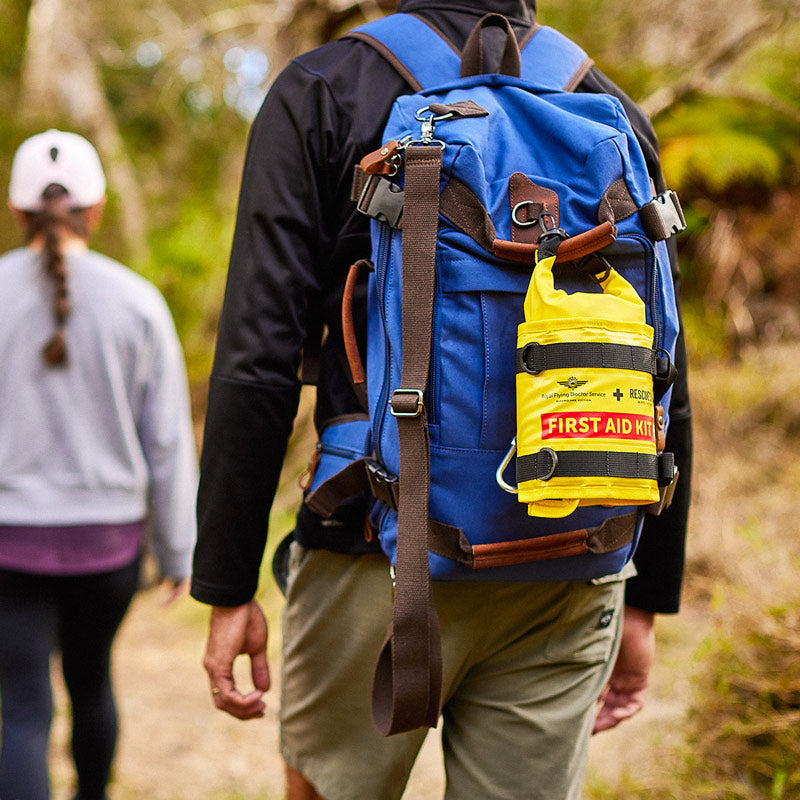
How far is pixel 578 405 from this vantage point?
1207 mm

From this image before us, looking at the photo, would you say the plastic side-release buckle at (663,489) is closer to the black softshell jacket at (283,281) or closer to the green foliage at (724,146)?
the black softshell jacket at (283,281)

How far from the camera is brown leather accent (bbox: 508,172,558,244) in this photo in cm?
127

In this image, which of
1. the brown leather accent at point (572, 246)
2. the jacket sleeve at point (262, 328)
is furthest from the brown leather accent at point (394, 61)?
the brown leather accent at point (572, 246)

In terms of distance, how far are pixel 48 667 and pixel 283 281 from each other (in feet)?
5.55

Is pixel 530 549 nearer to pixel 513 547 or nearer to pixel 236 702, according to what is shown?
pixel 513 547

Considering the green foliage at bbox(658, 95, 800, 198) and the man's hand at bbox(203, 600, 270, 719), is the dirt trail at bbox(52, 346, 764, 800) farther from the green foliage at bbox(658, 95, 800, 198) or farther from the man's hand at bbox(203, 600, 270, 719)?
the green foliage at bbox(658, 95, 800, 198)

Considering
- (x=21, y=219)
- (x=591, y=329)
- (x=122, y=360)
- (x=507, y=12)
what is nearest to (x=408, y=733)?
(x=591, y=329)

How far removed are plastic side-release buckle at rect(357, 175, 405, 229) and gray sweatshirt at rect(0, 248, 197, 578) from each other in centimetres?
147

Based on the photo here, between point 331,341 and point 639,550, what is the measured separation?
777 millimetres

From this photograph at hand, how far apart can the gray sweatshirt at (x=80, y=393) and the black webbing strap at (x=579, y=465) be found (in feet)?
5.61

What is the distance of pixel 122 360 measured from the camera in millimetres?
2623

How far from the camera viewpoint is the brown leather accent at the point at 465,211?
1.28m

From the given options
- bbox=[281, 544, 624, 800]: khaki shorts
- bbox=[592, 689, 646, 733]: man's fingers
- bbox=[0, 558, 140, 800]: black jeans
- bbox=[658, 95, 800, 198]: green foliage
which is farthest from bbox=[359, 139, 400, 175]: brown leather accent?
bbox=[658, 95, 800, 198]: green foliage

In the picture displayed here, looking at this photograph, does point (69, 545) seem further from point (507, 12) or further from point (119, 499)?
point (507, 12)
